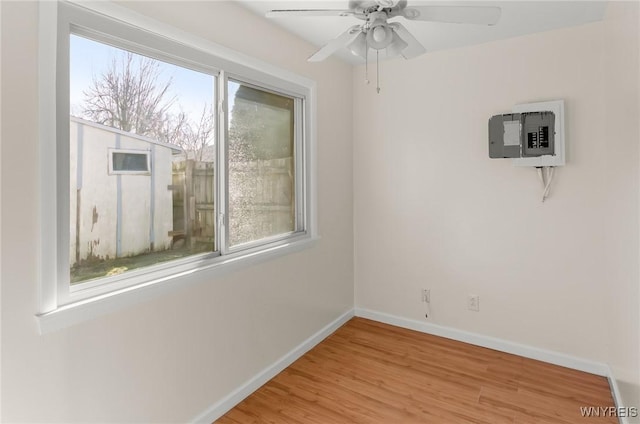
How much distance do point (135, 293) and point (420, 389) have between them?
1879 millimetres

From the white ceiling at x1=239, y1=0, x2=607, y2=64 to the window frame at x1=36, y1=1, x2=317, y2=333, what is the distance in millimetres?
366

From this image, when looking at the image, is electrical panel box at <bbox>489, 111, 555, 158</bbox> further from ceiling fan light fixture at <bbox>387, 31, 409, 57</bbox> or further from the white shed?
the white shed

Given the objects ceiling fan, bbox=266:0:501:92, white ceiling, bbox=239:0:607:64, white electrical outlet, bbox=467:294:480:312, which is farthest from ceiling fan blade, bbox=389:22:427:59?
white electrical outlet, bbox=467:294:480:312

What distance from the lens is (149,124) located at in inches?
71.6

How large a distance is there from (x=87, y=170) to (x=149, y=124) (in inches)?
16.3

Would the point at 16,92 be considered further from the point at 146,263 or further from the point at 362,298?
the point at 362,298

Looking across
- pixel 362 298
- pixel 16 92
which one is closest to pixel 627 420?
pixel 362 298

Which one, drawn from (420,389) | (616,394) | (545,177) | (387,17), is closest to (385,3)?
(387,17)

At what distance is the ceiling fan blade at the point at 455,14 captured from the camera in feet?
4.50

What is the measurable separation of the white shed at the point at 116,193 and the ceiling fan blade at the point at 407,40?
4.32 ft

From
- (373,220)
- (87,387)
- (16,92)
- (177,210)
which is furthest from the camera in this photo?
(373,220)

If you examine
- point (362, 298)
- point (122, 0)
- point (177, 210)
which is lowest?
point (362, 298)

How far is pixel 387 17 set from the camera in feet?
5.10

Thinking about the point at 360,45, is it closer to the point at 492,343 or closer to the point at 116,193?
the point at 116,193
